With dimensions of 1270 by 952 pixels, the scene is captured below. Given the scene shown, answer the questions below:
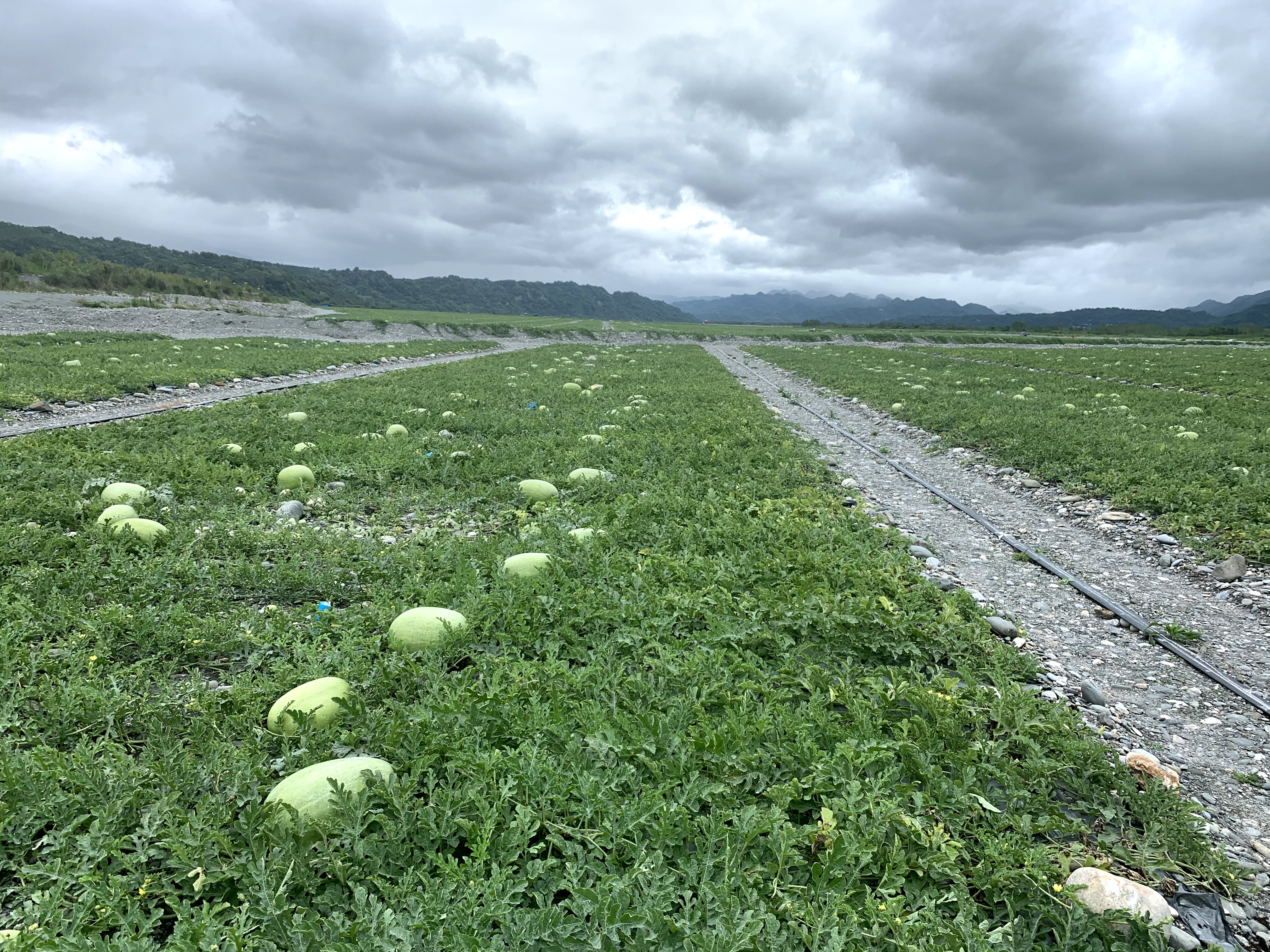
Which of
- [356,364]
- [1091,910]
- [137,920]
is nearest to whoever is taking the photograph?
[137,920]

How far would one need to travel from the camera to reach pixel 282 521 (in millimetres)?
7398

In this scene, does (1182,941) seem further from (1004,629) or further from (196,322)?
(196,322)

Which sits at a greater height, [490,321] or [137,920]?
[490,321]

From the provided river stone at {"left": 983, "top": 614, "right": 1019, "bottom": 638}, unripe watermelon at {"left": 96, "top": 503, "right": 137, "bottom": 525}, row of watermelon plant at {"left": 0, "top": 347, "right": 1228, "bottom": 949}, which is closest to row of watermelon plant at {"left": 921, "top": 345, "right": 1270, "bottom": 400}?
river stone at {"left": 983, "top": 614, "right": 1019, "bottom": 638}

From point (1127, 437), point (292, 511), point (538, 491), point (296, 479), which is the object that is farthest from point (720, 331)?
point (292, 511)

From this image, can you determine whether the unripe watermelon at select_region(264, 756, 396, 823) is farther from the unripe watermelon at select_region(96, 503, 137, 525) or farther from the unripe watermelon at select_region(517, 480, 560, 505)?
the unripe watermelon at select_region(517, 480, 560, 505)

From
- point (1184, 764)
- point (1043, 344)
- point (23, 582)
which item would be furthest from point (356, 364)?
point (1043, 344)

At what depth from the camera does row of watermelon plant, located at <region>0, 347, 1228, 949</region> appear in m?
2.64

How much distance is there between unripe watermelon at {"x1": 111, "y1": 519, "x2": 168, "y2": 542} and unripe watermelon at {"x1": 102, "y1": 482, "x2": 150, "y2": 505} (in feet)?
3.07

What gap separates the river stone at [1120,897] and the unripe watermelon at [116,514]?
8198 mm

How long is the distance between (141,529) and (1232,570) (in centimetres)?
1151

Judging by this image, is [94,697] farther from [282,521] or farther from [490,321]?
[490,321]

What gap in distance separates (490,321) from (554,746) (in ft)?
267

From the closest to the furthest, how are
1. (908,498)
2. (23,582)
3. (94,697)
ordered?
(94,697) → (23,582) → (908,498)
